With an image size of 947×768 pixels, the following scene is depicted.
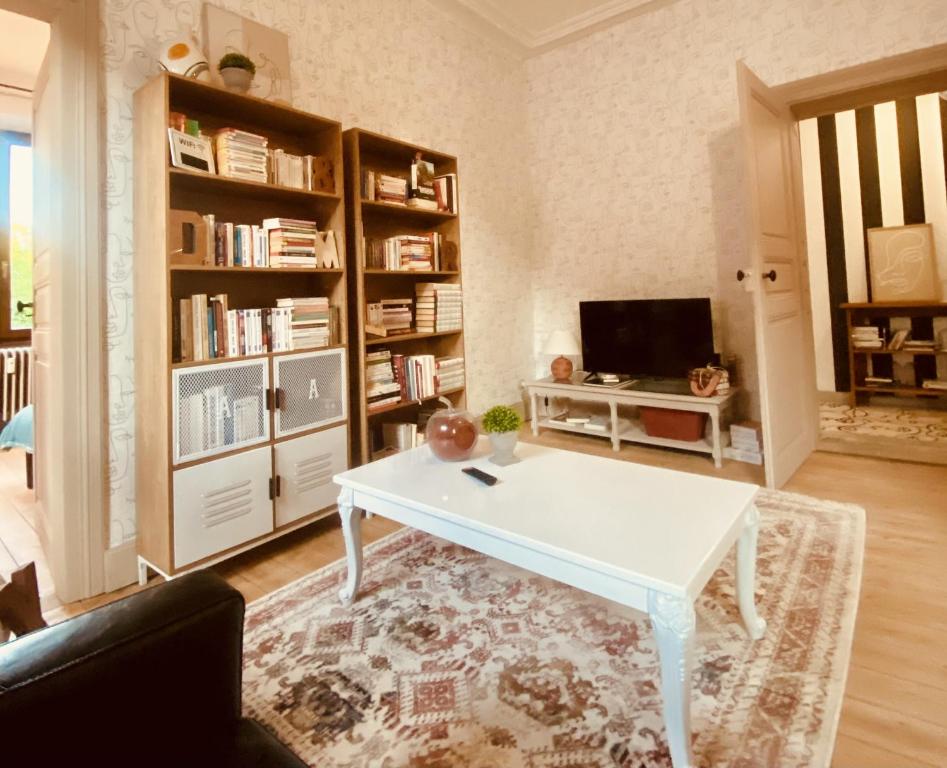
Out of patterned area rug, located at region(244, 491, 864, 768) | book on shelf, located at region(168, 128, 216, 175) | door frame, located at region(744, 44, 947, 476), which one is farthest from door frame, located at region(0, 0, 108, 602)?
door frame, located at region(744, 44, 947, 476)

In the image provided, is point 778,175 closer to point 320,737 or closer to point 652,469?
point 652,469

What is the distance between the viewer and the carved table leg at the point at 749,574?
4.97 feet

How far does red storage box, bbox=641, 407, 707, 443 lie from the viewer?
11.1ft

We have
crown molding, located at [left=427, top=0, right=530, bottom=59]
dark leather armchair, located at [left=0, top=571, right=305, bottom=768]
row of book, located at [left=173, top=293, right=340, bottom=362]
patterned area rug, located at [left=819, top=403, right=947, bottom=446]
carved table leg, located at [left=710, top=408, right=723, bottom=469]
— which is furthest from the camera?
patterned area rug, located at [left=819, top=403, right=947, bottom=446]

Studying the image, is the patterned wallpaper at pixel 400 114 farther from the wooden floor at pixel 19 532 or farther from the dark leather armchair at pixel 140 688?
the dark leather armchair at pixel 140 688

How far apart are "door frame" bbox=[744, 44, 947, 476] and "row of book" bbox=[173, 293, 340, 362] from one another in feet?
7.90

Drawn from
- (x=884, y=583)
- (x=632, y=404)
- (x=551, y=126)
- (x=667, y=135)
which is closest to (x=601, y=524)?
(x=884, y=583)

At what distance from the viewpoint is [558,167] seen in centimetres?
423

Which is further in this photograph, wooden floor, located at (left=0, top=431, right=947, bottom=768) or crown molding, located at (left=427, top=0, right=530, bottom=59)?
crown molding, located at (left=427, top=0, right=530, bottom=59)

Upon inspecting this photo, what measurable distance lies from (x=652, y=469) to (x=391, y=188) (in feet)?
6.52

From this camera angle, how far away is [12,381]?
14.5ft

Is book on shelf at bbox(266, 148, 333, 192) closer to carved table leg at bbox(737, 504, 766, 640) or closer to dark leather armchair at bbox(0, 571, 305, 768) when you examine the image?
dark leather armchair at bbox(0, 571, 305, 768)

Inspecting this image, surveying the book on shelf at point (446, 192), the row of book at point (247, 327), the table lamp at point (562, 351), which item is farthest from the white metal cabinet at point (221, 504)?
the table lamp at point (562, 351)

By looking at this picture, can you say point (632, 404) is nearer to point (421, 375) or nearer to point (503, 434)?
point (421, 375)
